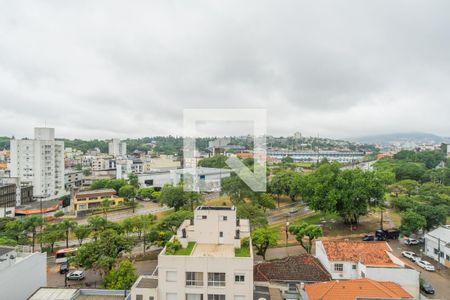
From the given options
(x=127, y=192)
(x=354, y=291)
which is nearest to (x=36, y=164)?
A: (x=127, y=192)

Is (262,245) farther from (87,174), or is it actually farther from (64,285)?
(87,174)

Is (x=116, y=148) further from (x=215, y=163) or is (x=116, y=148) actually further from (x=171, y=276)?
(x=171, y=276)

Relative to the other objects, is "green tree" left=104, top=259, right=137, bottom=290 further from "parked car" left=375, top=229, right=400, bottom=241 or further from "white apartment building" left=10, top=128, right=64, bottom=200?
"white apartment building" left=10, top=128, right=64, bottom=200

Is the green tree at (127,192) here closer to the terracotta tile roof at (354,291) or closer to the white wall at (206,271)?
the white wall at (206,271)

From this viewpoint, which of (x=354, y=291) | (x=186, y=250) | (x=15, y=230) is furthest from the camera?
(x=15, y=230)

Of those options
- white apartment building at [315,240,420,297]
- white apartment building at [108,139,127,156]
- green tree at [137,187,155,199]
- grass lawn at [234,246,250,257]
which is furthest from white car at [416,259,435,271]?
white apartment building at [108,139,127,156]

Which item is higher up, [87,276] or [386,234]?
[386,234]

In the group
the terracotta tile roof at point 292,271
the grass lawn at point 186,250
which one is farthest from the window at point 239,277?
the terracotta tile roof at point 292,271

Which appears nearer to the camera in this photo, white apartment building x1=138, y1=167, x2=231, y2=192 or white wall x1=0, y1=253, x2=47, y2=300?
white wall x1=0, y1=253, x2=47, y2=300
